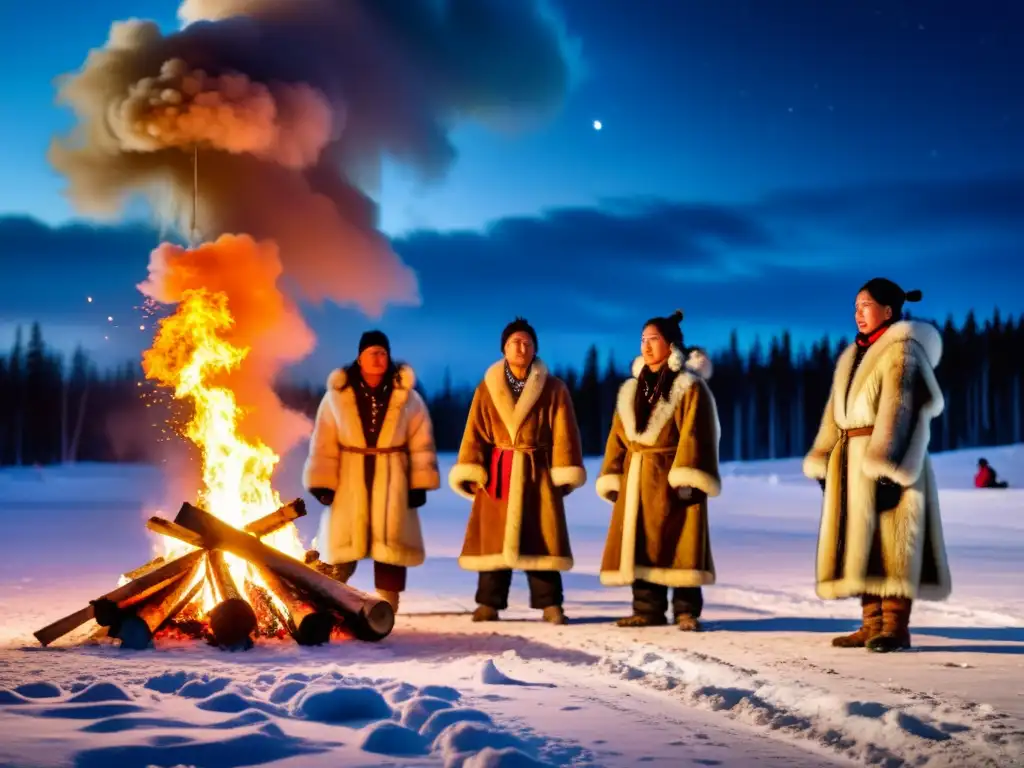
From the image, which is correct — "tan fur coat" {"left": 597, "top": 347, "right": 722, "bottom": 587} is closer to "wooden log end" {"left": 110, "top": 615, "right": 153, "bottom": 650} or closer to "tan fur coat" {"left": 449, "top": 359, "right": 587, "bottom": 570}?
"tan fur coat" {"left": 449, "top": 359, "right": 587, "bottom": 570}

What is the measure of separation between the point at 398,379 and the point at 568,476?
1533 mm

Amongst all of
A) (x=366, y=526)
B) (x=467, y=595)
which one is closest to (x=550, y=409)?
(x=366, y=526)

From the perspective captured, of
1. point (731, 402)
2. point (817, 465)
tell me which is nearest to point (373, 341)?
point (817, 465)

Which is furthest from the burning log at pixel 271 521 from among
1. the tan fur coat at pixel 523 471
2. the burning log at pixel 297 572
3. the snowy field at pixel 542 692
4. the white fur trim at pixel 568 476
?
the white fur trim at pixel 568 476

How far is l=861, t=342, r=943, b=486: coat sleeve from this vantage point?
6.90 meters

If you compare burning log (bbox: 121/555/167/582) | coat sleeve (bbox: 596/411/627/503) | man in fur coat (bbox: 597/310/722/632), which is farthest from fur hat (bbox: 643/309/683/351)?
Answer: burning log (bbox: 121/555/167/582)

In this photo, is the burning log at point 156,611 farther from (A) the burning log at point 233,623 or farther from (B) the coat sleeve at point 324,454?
(B) the coat sleeve at point 324,454

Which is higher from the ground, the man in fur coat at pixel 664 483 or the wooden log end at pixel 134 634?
the man in fur coat at pixel 664 483

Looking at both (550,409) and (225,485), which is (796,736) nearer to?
(550,409)

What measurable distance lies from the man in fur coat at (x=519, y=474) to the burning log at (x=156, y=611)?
79.5 inches

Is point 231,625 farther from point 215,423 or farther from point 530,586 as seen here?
point 530,586

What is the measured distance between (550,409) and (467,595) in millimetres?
2316

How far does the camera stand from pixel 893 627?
6941 mm

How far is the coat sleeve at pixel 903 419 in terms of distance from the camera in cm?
690
